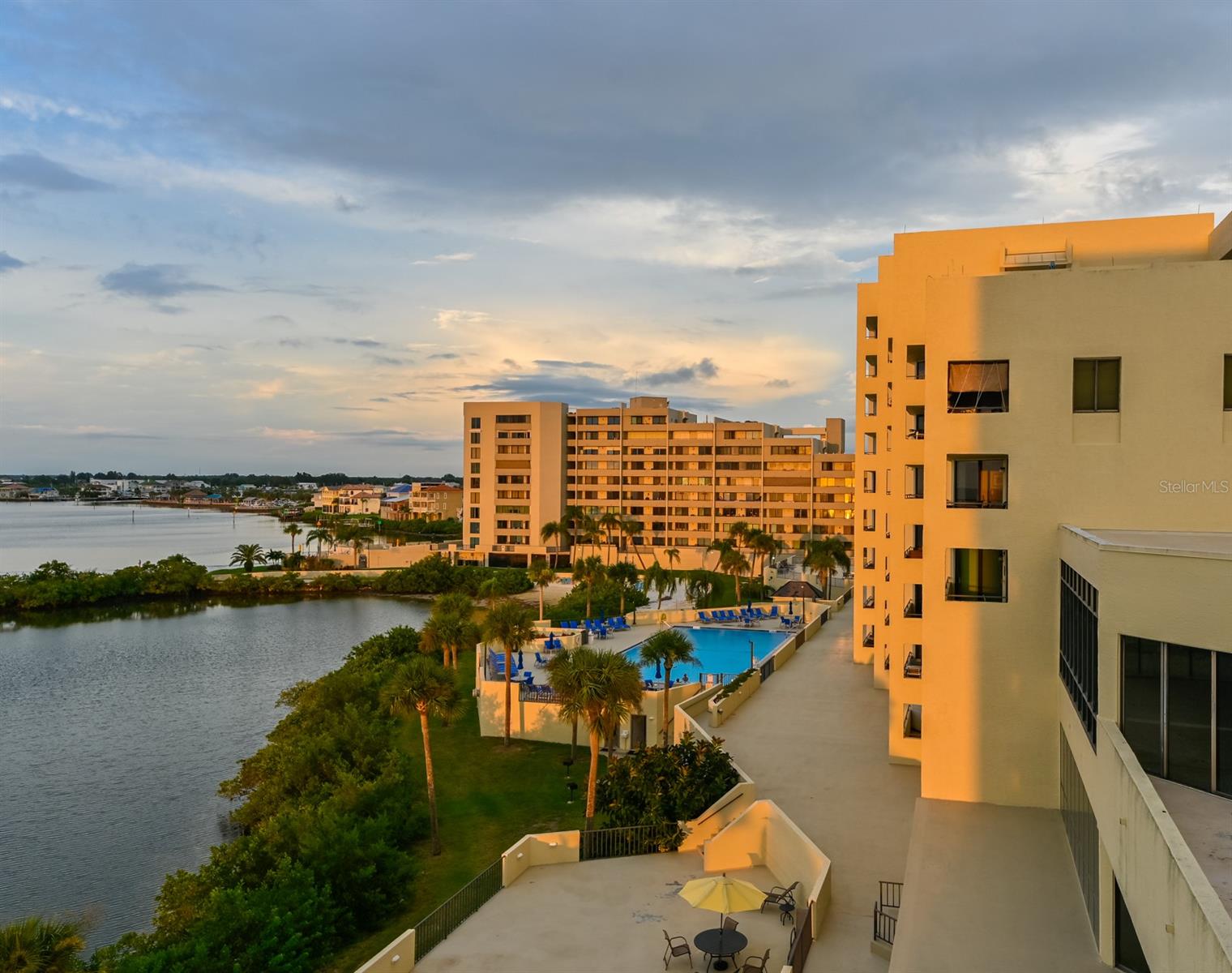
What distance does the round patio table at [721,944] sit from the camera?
16062 mm

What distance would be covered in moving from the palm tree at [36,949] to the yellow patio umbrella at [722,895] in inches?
461

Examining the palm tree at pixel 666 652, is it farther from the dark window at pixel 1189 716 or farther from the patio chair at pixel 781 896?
the dark window at pixel 1189 716

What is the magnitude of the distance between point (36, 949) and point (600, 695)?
13.9 m

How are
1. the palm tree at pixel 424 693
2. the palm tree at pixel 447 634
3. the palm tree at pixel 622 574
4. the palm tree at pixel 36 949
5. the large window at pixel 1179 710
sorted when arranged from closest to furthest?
the large window at pixel 1179 710 → the palm tree at pixel 36 949 → the palm tree at pixel 424 693 → the palm tree at pixel 447 634 → the palm tree at pixel 622 574

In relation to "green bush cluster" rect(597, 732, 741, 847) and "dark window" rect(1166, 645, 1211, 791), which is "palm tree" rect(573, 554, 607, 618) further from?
"dark window" rect(1166, 645, 1211, 791)

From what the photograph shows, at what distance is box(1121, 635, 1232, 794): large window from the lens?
34.7ft

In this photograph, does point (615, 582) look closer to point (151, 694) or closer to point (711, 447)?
point (151, 694)

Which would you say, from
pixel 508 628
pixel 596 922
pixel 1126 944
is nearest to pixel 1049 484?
pixel 1126 944

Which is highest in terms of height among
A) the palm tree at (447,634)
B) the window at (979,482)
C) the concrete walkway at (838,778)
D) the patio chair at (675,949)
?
the window at (979,482)

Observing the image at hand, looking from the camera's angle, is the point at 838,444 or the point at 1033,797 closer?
the point at 1033,797

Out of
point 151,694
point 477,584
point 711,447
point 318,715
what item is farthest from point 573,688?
point 711,447

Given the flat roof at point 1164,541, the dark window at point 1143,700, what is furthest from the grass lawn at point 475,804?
the flat roof at point 1164,541

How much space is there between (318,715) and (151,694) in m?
22.3

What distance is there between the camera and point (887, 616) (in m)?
31.7
